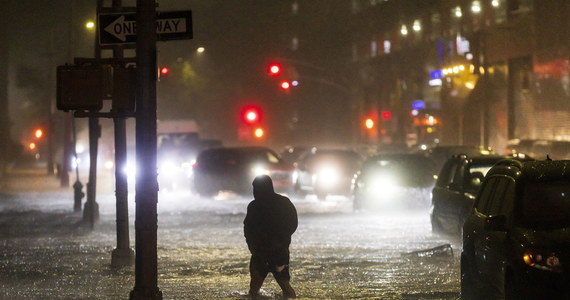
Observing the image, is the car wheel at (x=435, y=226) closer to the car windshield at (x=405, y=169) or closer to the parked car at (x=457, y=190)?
the parked car at (x=457, y=190)

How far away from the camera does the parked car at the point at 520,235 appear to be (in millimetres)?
8438

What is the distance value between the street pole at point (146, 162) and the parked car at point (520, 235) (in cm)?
307

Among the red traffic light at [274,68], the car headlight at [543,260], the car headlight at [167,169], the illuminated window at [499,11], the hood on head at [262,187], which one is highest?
the illuminated window at [499,11]

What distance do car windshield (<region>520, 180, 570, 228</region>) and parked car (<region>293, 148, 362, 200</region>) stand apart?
966 inches

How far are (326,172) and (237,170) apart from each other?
3238mm

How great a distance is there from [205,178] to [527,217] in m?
27.5

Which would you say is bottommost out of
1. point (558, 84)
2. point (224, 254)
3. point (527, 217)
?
point (224, 254)

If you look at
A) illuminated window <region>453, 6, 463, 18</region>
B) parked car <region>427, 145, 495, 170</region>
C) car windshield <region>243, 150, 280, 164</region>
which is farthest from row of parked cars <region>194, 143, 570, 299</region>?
illuminated window <region>453, 6, 463, 18</region>

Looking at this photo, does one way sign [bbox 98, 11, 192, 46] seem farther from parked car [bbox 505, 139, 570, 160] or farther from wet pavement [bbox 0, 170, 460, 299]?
parked car [bbox 505, 139, 570, 160]

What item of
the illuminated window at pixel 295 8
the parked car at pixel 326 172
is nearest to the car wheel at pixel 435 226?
the parked car at pixel 326 172

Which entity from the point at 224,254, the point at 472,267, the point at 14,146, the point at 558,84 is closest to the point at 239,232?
the point at 224,254

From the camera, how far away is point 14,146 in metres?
90.5

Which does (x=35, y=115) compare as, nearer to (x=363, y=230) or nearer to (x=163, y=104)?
(x=163, y=104)

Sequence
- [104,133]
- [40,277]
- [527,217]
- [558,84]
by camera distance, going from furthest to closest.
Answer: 1. [104,133]
2. [558,84]
3. [40,277]
4. [527,217]
